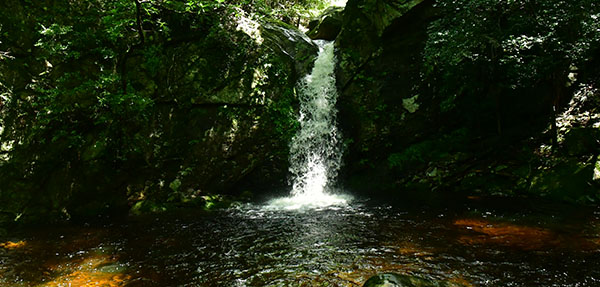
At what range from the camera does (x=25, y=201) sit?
8.00 meters

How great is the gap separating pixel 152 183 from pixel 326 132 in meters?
6.33

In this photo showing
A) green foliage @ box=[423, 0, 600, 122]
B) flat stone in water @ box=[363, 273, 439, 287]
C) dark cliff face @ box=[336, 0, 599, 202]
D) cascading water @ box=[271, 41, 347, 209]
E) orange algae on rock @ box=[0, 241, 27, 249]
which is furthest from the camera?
cascading water @ box=[271, 41, 347, 209]

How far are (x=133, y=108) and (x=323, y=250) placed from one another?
7736mm

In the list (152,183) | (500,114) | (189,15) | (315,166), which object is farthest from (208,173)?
(500,114)

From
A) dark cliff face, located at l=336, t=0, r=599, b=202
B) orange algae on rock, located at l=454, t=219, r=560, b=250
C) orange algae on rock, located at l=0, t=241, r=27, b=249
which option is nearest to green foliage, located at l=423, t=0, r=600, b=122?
dark cliff face, located at l=336, t=0, r=599, b=202

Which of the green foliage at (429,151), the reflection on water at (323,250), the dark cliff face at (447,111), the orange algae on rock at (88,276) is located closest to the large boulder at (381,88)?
the dark cliff face at (447,111)

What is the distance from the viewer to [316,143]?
36.9 feet

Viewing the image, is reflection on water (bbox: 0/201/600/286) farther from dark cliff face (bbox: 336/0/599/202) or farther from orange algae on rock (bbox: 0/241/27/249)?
dark cliff face (bbox: 336/0/599/202)

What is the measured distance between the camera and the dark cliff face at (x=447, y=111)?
7680 millimetres

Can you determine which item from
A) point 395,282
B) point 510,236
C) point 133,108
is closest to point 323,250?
point 395,282

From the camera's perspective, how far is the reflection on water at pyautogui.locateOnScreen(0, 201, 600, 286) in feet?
13.0

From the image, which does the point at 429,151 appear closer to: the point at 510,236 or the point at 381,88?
the point at 381,88

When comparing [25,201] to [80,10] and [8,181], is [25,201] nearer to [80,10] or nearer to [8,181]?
[8,181]

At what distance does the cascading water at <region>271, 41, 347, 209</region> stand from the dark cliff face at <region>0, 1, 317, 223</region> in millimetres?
530
